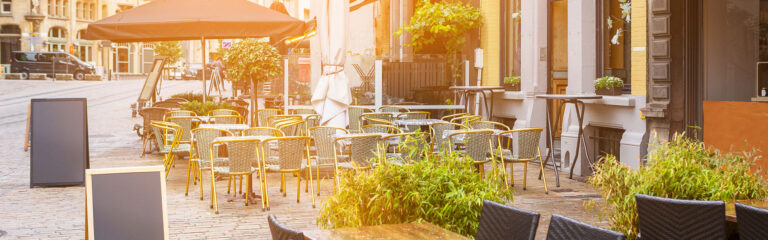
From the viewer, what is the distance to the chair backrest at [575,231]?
3.27 meters

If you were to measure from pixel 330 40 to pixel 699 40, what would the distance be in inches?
176

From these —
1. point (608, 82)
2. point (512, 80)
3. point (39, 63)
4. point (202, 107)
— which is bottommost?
point (202, 107)

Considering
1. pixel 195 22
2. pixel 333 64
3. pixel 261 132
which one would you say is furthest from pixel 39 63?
pixel 261 132

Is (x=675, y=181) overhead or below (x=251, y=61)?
below

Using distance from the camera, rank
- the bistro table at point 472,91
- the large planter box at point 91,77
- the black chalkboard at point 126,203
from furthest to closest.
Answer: the large planter box at point 91,77, the bistro table at point 472,91, the black chalkboard at point 126,203

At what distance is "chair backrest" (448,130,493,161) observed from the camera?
8.81 meters

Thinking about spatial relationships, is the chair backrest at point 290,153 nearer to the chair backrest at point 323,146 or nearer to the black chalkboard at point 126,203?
the chair backrest at point 323,146

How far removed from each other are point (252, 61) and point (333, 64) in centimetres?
404

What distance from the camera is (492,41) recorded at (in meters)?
14.3

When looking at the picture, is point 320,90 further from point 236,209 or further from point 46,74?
point 46,74

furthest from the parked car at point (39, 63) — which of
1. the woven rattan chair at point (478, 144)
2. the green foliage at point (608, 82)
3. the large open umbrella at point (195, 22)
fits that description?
the woven rattan chair at point (478, 144)

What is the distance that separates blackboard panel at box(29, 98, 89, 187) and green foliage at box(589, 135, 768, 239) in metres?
6.48

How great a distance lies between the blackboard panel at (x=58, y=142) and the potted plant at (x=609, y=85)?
6.20 meters

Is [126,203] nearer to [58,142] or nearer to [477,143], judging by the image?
[477,143]
